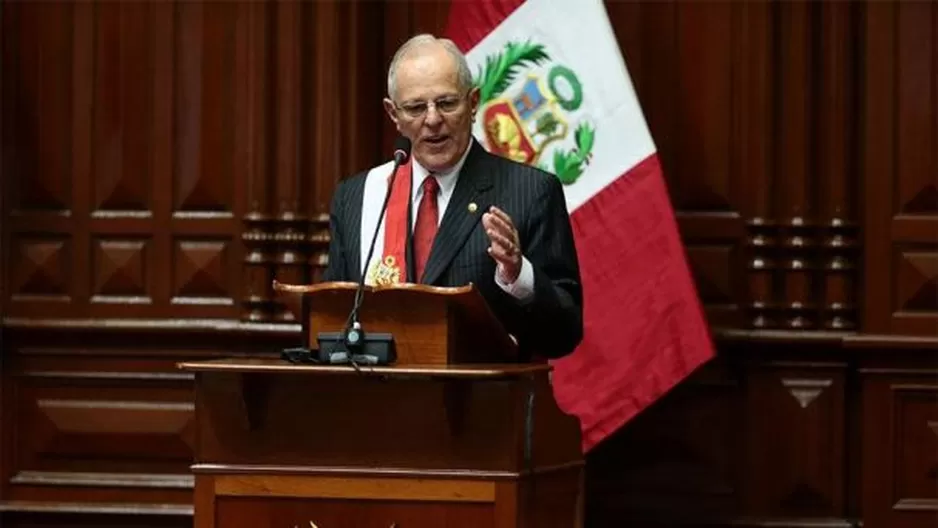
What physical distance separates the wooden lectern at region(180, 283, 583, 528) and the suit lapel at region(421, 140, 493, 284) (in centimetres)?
31

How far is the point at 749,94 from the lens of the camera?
593 cm

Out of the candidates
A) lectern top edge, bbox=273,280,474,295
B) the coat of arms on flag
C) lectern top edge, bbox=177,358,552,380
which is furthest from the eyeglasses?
the coat of arms on flag

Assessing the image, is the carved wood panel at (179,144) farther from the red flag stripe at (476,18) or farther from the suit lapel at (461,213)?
the suit lapel at (461,213)

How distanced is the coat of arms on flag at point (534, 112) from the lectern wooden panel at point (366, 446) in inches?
71.8

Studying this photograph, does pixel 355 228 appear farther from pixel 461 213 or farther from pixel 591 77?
pixel 591 77

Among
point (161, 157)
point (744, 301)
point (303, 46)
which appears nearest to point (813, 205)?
point (744, 301)

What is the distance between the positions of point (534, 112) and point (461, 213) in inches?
58.7

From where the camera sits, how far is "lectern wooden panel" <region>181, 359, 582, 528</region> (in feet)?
11.9

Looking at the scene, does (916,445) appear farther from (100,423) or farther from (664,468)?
(100,423)

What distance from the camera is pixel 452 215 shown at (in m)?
4.15

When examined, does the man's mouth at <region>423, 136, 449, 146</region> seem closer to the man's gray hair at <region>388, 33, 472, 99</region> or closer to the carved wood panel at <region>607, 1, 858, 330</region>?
the man's gray hair at <region>388, 33, 472, 99</region>

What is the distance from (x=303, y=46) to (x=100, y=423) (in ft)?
4.71

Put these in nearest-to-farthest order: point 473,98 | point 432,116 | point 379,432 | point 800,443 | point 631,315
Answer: point 379,432 < point 432,116 < point 473,98 < point 631,315 < point 800,443

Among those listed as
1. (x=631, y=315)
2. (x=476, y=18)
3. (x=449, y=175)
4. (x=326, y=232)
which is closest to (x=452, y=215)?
(x=449, y=175)
